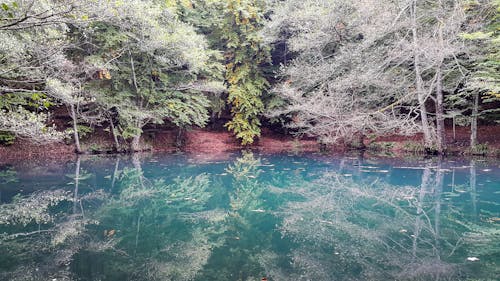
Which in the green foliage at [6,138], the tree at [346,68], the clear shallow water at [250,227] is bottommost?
the clear shallow water at [250,227]

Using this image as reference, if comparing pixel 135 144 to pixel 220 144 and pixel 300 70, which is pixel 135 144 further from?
pixel 300 70

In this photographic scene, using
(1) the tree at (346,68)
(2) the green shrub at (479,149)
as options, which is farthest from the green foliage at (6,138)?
(2) the green shrub at (479,149)

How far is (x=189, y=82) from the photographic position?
15.3 m

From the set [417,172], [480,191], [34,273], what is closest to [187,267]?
[34,273]

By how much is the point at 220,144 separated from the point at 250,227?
13626mm

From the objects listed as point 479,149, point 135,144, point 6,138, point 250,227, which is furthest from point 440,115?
point 6,138

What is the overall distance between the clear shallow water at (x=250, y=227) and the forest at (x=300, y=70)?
424 centimetres

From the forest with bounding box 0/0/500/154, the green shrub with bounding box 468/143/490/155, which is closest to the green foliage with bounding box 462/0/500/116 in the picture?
the forest with bounding box 0/0/500/154

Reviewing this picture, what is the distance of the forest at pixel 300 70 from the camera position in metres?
11.5

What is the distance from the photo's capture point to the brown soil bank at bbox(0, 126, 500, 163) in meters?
13.3

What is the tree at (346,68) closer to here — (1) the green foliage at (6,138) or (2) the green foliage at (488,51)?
(2) the green foliage at (488,51)

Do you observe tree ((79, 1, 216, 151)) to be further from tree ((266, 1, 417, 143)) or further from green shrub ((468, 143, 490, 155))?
green shrub ((468, 143, 490, 155))

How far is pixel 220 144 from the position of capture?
59.3 feet

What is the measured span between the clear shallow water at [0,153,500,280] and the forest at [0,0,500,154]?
13.9 feet
